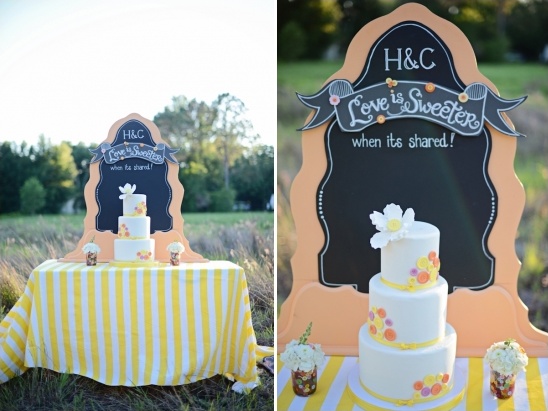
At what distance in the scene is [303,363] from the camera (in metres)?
2.09

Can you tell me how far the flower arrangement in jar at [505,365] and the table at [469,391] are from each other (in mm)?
49

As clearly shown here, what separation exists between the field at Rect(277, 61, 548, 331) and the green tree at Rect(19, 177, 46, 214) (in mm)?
1902

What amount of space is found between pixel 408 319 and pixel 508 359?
0.52m

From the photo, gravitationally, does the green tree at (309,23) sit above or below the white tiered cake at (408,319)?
above

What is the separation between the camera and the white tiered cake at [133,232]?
9.29 feet

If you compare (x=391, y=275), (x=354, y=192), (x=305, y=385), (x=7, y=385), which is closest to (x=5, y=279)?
(x=7, y=385)

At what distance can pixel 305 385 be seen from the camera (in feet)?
7.02

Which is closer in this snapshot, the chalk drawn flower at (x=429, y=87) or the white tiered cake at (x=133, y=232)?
the chalk drawn flower at (x=429, y=87)

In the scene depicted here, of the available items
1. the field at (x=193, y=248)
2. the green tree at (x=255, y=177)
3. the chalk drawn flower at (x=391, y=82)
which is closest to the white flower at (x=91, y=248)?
the field at (x=193, y=248)

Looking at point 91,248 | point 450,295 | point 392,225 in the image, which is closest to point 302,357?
point 392,225

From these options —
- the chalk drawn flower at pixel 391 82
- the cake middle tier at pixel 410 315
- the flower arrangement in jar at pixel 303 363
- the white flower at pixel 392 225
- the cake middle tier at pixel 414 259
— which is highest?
the chalk drawn flower at pixel 391 82

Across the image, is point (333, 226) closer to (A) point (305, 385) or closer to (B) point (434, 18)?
(A) point (305, 385)

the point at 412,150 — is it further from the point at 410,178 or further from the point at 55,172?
the point at 55,172

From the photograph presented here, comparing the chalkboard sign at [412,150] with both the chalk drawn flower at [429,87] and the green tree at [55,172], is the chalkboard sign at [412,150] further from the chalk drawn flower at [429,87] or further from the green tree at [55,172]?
the green tree at [55,172]
